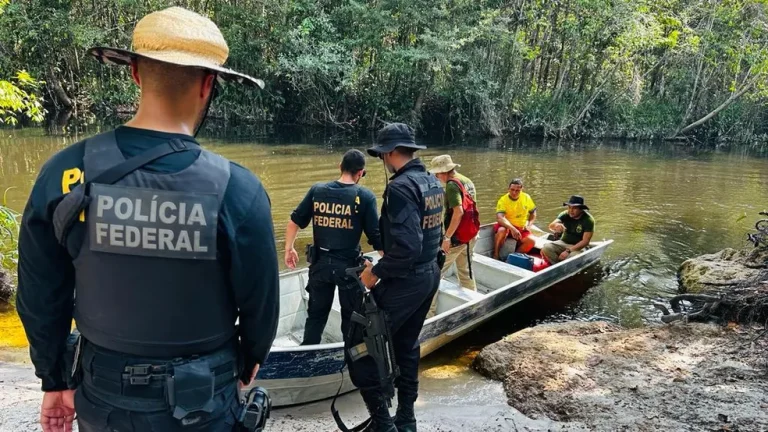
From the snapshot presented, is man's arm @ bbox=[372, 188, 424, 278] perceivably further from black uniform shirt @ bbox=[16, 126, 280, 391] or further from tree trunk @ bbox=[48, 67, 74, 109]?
tree trunk @ bbox=[48, 67, 74, 109]

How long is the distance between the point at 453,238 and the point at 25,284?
4.27 metres

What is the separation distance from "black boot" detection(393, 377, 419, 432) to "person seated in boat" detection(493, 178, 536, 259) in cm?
420

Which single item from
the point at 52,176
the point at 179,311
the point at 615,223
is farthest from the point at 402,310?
the point at 615,223

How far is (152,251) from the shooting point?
1.38 metres

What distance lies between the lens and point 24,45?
69.7ft

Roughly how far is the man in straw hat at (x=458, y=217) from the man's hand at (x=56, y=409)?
3542 mm

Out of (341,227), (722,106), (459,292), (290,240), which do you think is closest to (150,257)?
(341,227)

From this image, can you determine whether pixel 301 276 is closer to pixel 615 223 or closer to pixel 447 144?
pixel 615 223

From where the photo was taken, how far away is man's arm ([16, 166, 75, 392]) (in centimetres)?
144

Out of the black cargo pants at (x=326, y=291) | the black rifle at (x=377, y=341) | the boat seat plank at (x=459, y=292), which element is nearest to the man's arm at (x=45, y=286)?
the black rifle at (x=377, y=341)

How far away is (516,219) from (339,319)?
11.2 ft

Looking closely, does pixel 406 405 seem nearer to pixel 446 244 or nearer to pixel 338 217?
pixel 338 217

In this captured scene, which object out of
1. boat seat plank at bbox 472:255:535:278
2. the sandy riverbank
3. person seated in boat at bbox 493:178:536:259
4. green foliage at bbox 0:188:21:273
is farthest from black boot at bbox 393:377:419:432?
green foliage at bbox 0:188:21:273

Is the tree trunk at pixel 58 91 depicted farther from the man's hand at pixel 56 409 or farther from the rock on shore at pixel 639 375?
the man's hand at pixel 56 409
